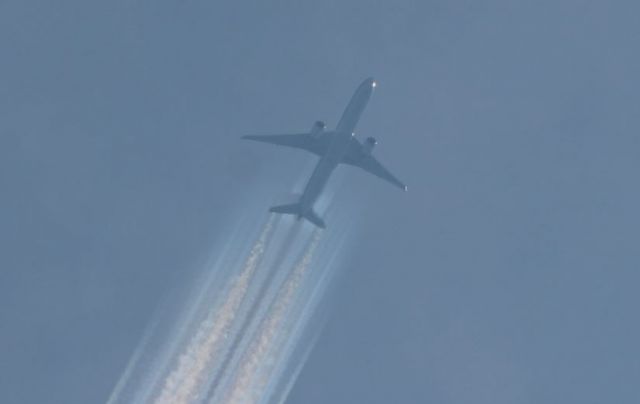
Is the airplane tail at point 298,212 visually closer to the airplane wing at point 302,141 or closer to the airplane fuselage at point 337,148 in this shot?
the airplane fuselage at point 337,148

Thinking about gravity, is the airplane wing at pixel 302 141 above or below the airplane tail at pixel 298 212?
above

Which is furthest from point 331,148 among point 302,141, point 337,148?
point 302,141

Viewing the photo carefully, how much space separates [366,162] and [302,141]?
28.4 feet

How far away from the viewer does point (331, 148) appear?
159 m

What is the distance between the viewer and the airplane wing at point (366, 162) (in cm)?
16412

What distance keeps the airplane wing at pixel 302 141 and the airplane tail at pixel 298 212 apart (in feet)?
27.7

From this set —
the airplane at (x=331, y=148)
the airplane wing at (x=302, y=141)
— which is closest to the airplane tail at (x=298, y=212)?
the airplane at (x=331, y=148)

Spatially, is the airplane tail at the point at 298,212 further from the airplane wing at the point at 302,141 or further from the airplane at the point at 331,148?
the airplane wing at the point at 302,141

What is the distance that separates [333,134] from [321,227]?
11.8 m

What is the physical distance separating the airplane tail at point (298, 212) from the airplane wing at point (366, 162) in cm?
1044

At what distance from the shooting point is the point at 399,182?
552 feet

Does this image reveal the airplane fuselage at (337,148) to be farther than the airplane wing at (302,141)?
No

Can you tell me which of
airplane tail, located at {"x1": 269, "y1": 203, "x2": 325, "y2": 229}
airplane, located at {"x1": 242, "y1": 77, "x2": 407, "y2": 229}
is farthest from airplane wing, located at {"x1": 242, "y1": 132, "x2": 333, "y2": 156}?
airplane tail, located at {"x1": 269, "y1": 203, "x2": 325, "y2": 229}

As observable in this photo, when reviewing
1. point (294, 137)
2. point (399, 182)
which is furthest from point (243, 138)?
point (399, 182)
